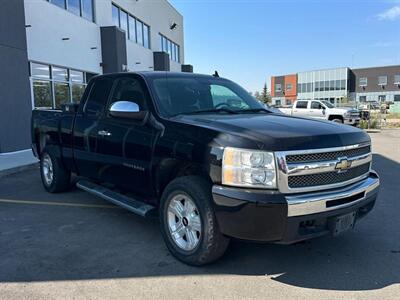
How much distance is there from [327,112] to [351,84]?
6134 centimetres

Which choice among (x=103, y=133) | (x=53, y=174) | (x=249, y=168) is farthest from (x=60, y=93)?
(x=249, y=168)

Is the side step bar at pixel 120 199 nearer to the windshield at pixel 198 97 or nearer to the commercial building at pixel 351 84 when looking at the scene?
the windshield at pixel 198 97

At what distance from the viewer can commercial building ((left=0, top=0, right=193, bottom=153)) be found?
1174 centimetres

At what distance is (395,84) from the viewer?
79.6m

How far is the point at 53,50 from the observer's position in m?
14.8

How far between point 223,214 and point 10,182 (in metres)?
6.48

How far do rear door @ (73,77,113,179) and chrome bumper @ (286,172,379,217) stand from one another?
2.95 meters

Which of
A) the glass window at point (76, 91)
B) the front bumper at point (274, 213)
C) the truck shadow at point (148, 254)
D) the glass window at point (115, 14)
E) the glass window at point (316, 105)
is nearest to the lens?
the front bumper at point (274, 213)

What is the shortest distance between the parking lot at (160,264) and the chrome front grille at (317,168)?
34.6 inches

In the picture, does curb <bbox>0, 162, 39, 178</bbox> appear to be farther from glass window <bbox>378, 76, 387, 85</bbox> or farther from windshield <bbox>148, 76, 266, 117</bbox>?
glass window <bbox>378, 76, 387, 85</bbox>

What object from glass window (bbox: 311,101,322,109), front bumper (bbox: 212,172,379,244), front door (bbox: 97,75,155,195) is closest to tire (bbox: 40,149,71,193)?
front door (bbox: 97,75,155,195)

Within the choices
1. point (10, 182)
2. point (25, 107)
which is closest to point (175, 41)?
point (25, 107)

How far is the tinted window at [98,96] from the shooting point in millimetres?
5527

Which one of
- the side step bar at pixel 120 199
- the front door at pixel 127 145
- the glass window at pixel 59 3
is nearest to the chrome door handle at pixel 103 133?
the front door at pixel 127 145
